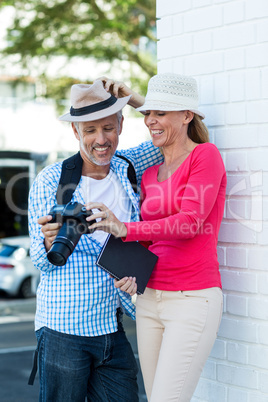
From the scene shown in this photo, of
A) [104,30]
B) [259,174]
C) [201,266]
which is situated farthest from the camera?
[104,30]

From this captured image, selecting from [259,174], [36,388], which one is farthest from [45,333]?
[36,388]

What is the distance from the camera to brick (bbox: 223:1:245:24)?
3.06m

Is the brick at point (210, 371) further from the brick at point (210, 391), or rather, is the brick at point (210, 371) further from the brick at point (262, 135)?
the brick at point (262, 135)

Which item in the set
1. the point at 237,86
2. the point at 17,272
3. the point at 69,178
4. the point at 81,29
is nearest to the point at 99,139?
the point at 69,178

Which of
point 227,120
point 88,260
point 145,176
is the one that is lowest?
point 88,260

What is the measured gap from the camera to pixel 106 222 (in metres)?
2.45

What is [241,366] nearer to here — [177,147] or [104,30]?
[177,147]

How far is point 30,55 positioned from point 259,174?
10.2 meters

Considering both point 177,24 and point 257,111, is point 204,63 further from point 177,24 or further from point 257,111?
point 257,111

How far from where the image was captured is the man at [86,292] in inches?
111

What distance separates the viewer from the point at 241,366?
3.08 m

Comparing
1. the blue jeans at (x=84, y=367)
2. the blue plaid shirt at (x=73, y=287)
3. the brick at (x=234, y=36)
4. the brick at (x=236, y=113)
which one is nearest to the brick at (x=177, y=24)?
the brick at (x=234, y=36)

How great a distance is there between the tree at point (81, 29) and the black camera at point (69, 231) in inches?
368

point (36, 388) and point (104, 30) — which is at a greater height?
point (104, 30)
